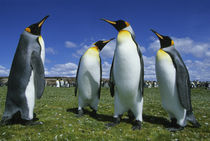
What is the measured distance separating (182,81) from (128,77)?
1.50m

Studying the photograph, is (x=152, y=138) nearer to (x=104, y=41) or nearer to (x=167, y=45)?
(x=167, y=45)

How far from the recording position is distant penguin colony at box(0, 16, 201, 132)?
4.62 m

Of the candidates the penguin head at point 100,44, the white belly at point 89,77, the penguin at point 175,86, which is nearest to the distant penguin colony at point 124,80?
the penguin at point 175,86

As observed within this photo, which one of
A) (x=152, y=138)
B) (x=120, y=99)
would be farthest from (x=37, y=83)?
(x=152, y=138)

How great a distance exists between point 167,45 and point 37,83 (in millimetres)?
3956

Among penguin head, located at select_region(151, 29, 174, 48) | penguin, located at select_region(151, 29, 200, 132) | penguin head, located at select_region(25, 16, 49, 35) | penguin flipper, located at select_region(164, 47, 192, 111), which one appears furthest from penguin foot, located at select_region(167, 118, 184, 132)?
penguin head, located at select_region(25, 16, 49, 35)

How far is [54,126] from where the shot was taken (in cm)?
472

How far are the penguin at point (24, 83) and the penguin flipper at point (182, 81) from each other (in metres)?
3.75

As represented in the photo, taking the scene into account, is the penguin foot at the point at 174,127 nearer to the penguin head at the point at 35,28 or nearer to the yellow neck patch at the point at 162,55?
the yellow neck patch at the point at 162,55

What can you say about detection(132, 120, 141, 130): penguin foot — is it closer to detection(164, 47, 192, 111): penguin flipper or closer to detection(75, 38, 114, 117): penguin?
detection(164, 47, 192, 111): penguin flipper

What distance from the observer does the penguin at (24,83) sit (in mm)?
4570

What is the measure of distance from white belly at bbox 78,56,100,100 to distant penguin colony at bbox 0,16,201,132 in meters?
1.09

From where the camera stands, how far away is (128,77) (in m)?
4.82

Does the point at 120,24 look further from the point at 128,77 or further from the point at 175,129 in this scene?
the point at 175,129
